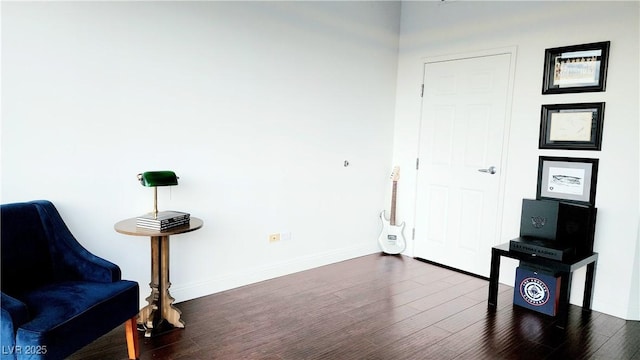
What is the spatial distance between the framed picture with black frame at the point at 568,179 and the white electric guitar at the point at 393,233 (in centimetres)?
149

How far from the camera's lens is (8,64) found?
2309 millimetres

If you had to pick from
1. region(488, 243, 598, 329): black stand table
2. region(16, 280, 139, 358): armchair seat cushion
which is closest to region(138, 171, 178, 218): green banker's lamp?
region(16, 280, 139, 358): armchair seat cushion

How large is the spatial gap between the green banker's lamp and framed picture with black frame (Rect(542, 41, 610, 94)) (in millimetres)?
3103

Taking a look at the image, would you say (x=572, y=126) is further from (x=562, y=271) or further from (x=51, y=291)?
(x=51, y=291)

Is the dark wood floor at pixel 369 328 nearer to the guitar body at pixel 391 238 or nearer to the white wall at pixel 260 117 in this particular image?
the white wall at pixel 260 117

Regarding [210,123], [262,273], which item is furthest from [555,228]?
[210,123]

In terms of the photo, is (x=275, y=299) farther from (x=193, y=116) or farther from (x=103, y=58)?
(x=103, y=58)

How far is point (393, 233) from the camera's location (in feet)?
15.2

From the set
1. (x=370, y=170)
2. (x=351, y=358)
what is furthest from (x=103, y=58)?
(x=370, y=170)

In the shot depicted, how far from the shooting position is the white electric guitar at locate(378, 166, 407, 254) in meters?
4.59

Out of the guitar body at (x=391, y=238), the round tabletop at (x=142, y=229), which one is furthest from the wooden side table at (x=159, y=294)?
the guitar body at (x=391, y=238)

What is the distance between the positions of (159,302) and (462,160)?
3013mm

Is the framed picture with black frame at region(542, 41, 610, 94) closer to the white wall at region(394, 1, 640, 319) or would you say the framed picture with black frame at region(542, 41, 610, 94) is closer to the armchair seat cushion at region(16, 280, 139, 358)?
the white wall at region(394, 1, 640, 319)

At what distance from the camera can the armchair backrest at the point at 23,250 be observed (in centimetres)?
212
